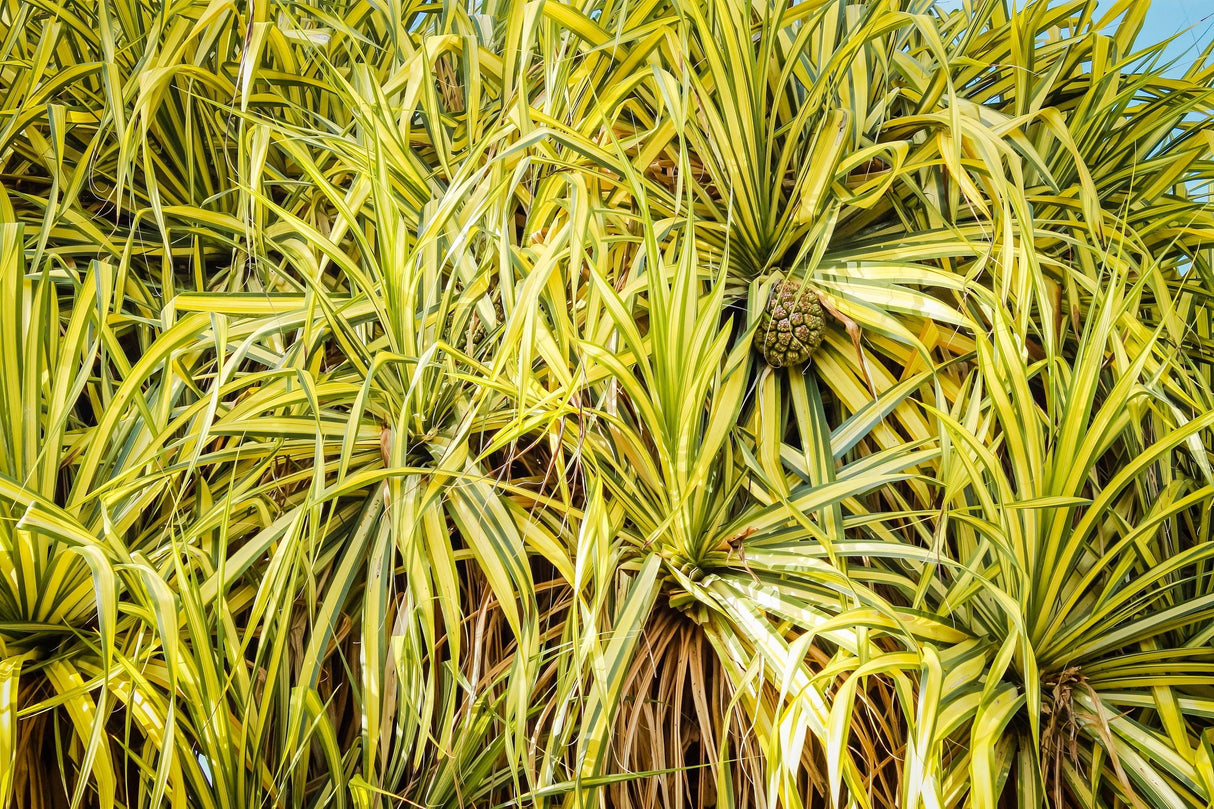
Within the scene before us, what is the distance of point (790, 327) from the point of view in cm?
84

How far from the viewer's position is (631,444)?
80cm

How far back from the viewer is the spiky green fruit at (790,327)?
842mm

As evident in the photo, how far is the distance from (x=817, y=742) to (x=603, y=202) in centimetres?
57

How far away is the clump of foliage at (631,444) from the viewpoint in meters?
0.68

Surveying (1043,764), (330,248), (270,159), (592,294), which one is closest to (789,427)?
(592,294)

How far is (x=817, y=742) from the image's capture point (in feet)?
2.47

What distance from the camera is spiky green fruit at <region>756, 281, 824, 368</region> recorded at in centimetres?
84

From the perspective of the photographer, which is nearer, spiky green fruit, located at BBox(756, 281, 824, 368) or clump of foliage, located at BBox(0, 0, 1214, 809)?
clump of foliage, located at BBox(0, 0, 1214, 809)

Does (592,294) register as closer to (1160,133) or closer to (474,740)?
(474,740)

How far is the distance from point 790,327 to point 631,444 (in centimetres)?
19

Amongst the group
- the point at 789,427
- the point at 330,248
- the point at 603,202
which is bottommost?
the point at 789,427

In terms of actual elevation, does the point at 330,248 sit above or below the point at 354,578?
above

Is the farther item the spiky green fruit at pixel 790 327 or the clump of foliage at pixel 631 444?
the spiky green fruit at pixel 790 327

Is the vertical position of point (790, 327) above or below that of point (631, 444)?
above
